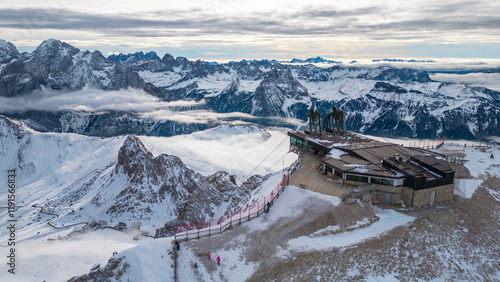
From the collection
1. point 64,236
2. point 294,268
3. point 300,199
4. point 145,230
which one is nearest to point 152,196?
point 145,230

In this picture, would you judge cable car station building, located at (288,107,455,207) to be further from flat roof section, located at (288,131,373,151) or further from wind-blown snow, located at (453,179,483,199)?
flat roof section, located at (288,131,373,151)

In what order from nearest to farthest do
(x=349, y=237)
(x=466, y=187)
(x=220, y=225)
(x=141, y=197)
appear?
(x=349, y=237) < (x=220, y=225) < (x=466, y=187) < (x=141, y=197)

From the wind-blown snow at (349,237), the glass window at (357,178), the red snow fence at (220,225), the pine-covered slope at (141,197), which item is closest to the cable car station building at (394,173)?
the glass window at (357,178)

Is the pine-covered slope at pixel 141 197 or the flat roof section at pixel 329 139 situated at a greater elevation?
the flat roof section at pixel 329 139

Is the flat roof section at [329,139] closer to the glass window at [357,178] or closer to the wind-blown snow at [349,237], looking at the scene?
the glass window at [357,178]

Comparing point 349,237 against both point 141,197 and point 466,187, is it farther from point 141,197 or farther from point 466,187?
point 141,197

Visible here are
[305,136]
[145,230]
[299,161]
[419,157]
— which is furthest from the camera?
[145,230]

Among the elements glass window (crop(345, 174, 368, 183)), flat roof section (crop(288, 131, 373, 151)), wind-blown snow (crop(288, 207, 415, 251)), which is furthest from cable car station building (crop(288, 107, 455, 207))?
flat roof section (crop(288, 131, 373, 151))

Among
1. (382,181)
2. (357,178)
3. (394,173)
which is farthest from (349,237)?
(394,173)

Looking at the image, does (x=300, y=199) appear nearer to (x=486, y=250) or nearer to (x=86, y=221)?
(x=486, y=250)
